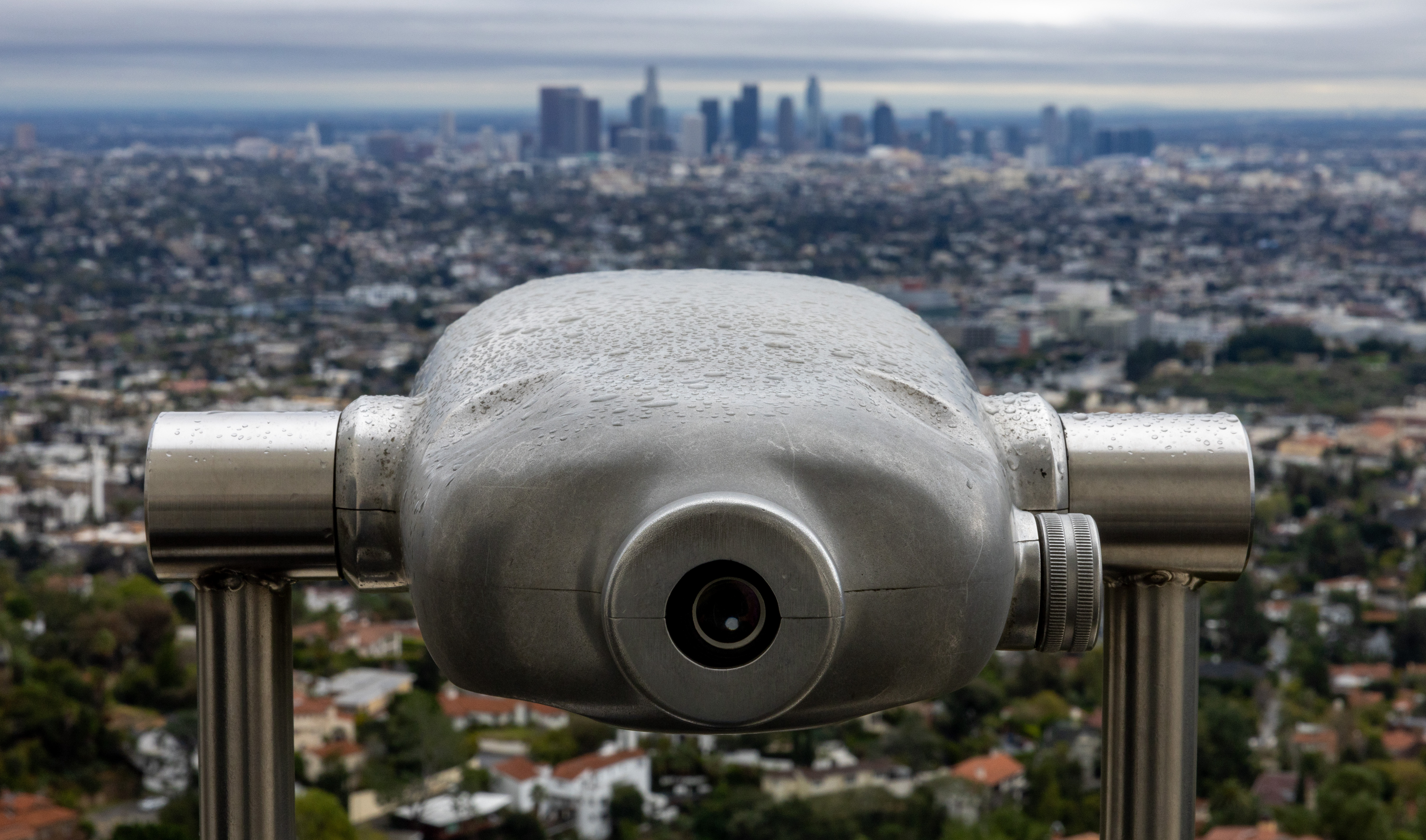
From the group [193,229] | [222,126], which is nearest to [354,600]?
[193,229]

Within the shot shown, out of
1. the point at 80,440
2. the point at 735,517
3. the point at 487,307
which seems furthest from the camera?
the point at 80,440

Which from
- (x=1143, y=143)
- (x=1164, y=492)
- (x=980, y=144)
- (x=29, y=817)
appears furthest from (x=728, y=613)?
(x=1143, y=143)

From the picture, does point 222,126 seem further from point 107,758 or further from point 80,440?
point 107,758

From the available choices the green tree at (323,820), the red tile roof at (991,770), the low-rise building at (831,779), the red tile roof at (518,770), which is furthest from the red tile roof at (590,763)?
the red tile roof at (991,770)

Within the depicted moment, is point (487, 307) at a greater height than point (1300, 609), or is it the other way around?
point (487, 307)

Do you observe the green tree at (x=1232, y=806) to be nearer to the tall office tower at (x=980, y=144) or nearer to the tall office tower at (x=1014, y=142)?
the tall office tower at (x=980, y=144)

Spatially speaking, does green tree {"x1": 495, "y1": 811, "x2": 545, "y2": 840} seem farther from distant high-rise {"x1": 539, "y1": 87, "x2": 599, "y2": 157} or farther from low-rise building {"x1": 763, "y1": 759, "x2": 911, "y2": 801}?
distant high-rise {"x1": 539, "y1": 87, "x2": 599, "y2": 157}

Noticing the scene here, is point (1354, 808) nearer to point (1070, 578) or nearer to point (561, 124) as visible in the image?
point (1070, 578)
